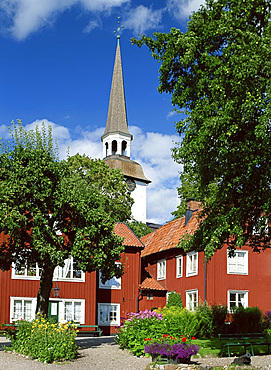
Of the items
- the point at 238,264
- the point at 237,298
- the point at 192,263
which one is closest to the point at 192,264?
the point at 192,263

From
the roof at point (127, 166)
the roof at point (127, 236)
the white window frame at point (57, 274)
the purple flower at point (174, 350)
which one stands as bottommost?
the purple flower at point (174, 350)

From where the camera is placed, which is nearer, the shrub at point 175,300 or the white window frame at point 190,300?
the shrub at point 175,300

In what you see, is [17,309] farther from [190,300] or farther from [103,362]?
[103,362]

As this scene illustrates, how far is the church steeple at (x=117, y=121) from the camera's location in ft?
280

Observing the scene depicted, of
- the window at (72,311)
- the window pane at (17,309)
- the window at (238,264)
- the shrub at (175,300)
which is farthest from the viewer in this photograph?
the shrub at (175,300)

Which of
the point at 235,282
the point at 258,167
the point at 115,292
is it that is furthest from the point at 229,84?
the point at 115,292

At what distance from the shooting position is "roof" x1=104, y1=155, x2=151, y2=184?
3275 inches

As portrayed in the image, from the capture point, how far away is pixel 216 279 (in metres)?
32.8

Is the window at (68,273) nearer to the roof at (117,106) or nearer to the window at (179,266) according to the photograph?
the window at (179,266)

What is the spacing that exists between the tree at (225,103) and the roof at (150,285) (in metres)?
16.8

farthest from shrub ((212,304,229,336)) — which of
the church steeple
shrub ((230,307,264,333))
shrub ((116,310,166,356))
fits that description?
the church steeple

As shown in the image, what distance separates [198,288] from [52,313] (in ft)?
31.2

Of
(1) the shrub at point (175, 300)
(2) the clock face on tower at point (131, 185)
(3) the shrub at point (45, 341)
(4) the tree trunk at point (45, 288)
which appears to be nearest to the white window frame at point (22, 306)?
(1) the shrub at point (175, 300)

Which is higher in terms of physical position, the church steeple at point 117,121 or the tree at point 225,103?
the church steeple at point 117,121
